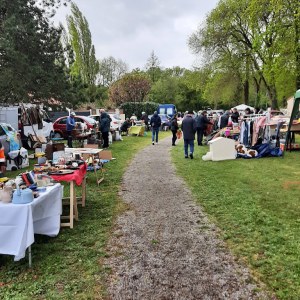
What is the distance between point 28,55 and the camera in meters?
16.8

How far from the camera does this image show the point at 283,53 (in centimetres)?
2445

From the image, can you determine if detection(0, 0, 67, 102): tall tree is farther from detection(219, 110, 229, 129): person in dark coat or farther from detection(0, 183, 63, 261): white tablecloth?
detection(0, 183, 63, 261): white tablecloth

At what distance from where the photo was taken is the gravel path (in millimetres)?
3559

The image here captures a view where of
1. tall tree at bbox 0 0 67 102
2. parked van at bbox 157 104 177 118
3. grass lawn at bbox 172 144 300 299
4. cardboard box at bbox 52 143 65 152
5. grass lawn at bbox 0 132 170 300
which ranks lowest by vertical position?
grass lawn at bbox 0 132 170 300

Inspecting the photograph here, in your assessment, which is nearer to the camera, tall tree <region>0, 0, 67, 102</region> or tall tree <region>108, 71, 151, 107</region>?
tall tree <region>0, 0, 67, 102</region>

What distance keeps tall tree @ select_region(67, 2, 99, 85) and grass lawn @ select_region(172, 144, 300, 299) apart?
3653cm

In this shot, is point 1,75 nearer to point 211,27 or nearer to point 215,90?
point 211,27

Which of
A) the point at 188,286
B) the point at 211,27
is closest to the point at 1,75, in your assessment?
the point at 188,286

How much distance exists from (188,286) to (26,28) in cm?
1480

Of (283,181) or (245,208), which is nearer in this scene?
(245,208)

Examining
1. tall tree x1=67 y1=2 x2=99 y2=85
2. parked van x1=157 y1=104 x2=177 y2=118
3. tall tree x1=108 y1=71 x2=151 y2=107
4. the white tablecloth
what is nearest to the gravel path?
the white tablecloth

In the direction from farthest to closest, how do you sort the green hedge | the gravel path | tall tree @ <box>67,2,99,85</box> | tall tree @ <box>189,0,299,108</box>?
tall tree @ <box>67,2,99,85</box>
the green hedge
tall tree @ <box>189,0,299,108</box>
the gravel path

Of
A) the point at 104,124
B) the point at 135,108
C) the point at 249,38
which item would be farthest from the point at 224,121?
the point at 135,108

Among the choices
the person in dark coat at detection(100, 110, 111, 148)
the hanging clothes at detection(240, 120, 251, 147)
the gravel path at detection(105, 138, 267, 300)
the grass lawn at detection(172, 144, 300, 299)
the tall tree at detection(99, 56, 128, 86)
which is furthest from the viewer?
the tall tree at detection(99, 56, 128, 86)
